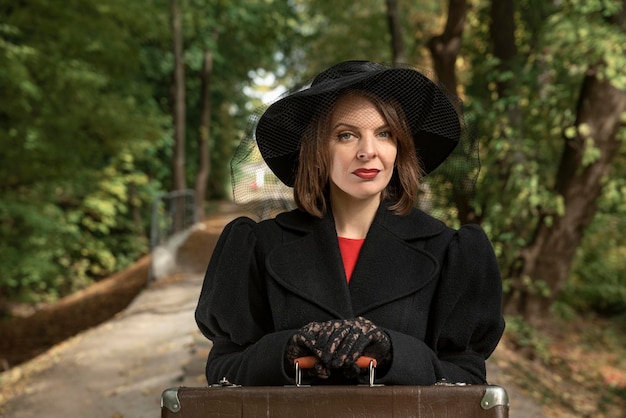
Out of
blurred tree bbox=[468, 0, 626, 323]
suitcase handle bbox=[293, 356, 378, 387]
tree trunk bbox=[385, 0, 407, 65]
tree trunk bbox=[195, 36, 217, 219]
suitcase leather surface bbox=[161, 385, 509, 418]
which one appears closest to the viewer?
suitcase leather surface bbox=[161, 385, 509, 418]

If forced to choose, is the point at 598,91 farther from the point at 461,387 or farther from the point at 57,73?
the point at 461,387

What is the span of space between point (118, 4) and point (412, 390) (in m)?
8.33

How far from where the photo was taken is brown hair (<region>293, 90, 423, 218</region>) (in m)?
2.01

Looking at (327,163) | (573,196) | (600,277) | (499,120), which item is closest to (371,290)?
(327,163)

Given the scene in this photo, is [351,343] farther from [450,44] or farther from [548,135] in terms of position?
[450,44]

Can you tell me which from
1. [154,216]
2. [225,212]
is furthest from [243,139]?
[225,212]

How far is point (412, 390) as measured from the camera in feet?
5.41

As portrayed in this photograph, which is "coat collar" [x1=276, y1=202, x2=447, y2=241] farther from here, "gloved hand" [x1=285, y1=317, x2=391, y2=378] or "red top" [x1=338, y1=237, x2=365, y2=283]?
"gloved hand" [x1=285, y1=317, x2=391, y2=378]

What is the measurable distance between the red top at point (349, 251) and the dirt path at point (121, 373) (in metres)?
4.05

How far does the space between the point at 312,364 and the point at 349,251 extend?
39cm

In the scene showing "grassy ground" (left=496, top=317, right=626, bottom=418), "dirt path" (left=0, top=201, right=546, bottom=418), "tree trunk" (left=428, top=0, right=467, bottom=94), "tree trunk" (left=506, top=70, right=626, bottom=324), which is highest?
"tree trunk" (left=428, top=0, right=467, bottom=94)

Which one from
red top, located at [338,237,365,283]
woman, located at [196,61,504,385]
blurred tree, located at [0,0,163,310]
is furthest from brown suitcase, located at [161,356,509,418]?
blurred tree, located at [0,0,163,310]

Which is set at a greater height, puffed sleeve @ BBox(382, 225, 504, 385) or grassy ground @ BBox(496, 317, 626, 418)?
puffed sleeve @ BBox(382, 225, 504, 385)

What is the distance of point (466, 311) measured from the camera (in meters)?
1.95
